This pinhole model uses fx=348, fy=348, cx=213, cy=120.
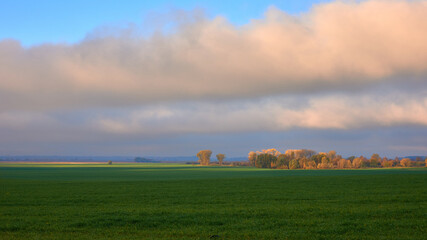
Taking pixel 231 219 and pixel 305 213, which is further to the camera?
pixel 305 213

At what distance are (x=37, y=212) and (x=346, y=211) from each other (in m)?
19.5

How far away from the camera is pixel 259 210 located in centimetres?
2211

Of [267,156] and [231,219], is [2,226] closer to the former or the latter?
[231,219]

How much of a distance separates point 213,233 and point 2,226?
1083 cm

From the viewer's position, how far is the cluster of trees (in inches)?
5630

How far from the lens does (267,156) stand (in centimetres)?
15325

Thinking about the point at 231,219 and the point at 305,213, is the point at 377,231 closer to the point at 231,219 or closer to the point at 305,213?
the point at 305,213

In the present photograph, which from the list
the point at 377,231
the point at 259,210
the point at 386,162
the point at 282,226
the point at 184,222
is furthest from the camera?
the point at 386,162

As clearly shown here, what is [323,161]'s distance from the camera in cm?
14225

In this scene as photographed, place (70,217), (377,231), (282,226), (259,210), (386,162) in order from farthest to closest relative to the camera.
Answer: (386,162), (259,210), (70,217), (282,226), (377,231)

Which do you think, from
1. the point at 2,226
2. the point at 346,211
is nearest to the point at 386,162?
the point at 346,211

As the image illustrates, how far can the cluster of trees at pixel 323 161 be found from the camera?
469 ft

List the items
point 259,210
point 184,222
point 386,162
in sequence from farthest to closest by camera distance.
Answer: point 386,162 < point 259,210 < point 184,222

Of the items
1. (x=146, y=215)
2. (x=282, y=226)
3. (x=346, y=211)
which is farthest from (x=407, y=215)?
(x=146, y=215)
